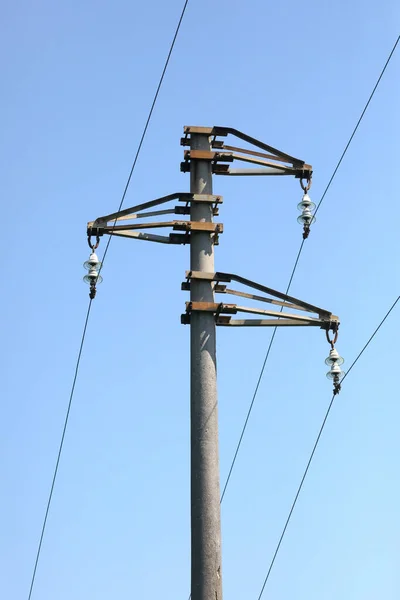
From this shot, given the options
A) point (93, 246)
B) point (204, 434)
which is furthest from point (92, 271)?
point (204, 434)

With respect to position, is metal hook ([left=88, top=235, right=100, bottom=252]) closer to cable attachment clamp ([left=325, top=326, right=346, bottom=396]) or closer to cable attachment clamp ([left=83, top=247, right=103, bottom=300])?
cable attachment clamp ([left=83, top=247, right=103, bottom=300])

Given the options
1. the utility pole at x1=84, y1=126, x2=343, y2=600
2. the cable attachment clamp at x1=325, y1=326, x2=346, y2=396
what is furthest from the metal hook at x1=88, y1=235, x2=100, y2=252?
the cable attachment clamp at x1=325, y1=326, x2=346, y2=396

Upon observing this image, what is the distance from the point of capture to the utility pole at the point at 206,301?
639 centimetres

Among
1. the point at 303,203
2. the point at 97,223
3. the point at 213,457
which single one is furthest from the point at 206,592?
the point at 303,203

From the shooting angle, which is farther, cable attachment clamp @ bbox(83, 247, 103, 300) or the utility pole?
cable attachment clamp @ bbox(83, 247, 103, 300)

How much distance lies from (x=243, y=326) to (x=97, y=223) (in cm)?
153

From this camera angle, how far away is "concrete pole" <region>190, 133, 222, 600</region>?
247 inches

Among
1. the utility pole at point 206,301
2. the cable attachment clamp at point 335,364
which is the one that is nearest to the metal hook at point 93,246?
the utility pole at point 206,301

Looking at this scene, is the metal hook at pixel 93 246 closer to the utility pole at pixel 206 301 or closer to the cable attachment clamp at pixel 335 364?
the utility pole at pixel 206 301

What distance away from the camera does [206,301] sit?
7246 mm

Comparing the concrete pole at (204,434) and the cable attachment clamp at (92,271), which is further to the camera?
the cable attachment clamp at (92,271)

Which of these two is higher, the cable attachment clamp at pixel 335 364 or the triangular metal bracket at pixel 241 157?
the triangular metal bracket at pixel 241 157

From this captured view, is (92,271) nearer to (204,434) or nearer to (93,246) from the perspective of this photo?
(93,246)

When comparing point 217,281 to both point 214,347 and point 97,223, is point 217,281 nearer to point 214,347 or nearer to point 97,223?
point 214,347
